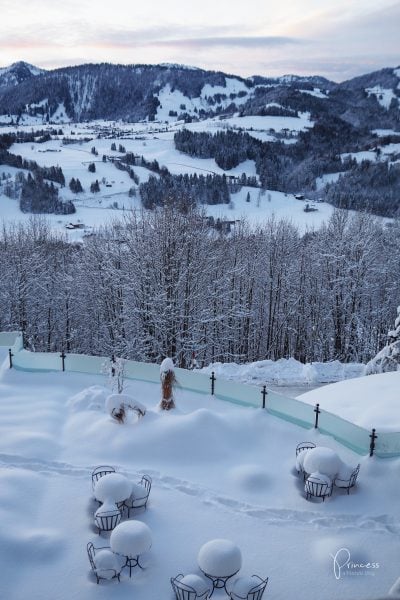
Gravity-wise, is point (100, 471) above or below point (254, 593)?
below

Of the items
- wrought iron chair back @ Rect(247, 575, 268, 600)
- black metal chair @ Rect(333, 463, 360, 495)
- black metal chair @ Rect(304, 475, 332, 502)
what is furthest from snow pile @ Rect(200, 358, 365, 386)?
wrought iron chair back @ Rect(247, 575, 268, 600)

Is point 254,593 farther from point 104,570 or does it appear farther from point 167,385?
point 167,385

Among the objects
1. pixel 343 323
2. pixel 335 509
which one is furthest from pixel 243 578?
pixel 343 323

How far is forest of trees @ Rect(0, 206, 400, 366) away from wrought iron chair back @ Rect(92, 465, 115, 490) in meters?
15.7

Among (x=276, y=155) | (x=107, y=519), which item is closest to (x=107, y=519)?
(x=107, y=519)

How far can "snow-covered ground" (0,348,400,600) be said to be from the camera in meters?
7.86

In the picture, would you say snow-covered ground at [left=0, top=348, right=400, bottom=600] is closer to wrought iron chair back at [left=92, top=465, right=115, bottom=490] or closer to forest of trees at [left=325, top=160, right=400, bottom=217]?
wrought iron chair back at [left=92, top=465, right=115, bottom=490]

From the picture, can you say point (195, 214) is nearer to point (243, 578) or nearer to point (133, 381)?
point (133, 381)

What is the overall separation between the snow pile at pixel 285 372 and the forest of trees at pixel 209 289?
3.44 metres

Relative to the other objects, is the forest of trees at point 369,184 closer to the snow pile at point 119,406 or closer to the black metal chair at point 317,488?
the snow pile at point 119,406

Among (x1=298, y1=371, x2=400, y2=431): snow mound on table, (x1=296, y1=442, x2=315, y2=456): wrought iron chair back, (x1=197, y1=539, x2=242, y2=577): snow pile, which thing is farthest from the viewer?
(x1=298, y1=371, x2=400, y2=431): snow mound on table

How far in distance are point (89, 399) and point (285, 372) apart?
13.2 metres

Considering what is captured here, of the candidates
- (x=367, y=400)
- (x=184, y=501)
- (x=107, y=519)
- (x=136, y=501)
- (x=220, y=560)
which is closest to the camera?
(x=220, y=560)

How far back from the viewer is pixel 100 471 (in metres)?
10.4
